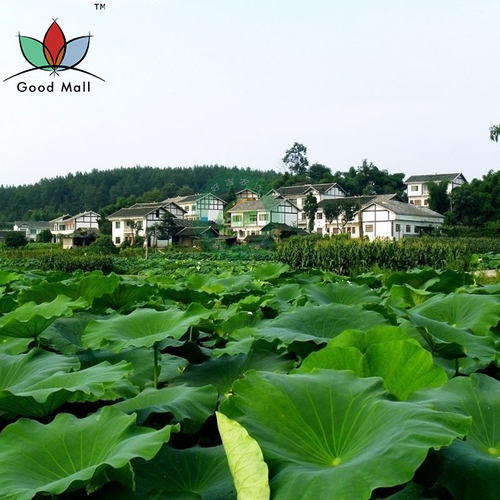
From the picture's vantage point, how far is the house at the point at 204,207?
66519 millimetres

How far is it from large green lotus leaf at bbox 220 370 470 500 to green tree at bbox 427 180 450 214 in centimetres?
6262

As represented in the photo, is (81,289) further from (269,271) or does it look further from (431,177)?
(431,177)

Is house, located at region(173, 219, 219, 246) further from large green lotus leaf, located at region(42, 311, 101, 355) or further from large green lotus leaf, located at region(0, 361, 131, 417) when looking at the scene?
large green lotus leaf, located at region(0, 361, 131, 417)

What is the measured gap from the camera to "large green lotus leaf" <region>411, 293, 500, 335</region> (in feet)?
5.49

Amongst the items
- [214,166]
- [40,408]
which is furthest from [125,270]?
[214,166]

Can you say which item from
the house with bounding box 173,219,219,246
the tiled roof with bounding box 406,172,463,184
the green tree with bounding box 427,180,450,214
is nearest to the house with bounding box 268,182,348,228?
the house with bounding box 173,219,219,246

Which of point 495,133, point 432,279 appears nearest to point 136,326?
point 432,279

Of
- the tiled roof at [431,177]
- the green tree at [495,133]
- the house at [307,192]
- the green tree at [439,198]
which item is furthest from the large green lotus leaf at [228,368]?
the tiled roof at [431,177]

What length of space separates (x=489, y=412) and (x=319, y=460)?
0.32m

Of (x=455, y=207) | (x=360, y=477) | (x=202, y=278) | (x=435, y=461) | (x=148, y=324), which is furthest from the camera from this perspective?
(x=455, y=207)

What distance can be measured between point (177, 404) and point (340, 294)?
52.1 inches

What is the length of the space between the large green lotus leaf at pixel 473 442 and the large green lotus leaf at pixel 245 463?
0.24 meters

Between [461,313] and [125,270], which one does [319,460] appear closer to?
[461,313]

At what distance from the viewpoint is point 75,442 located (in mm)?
892
